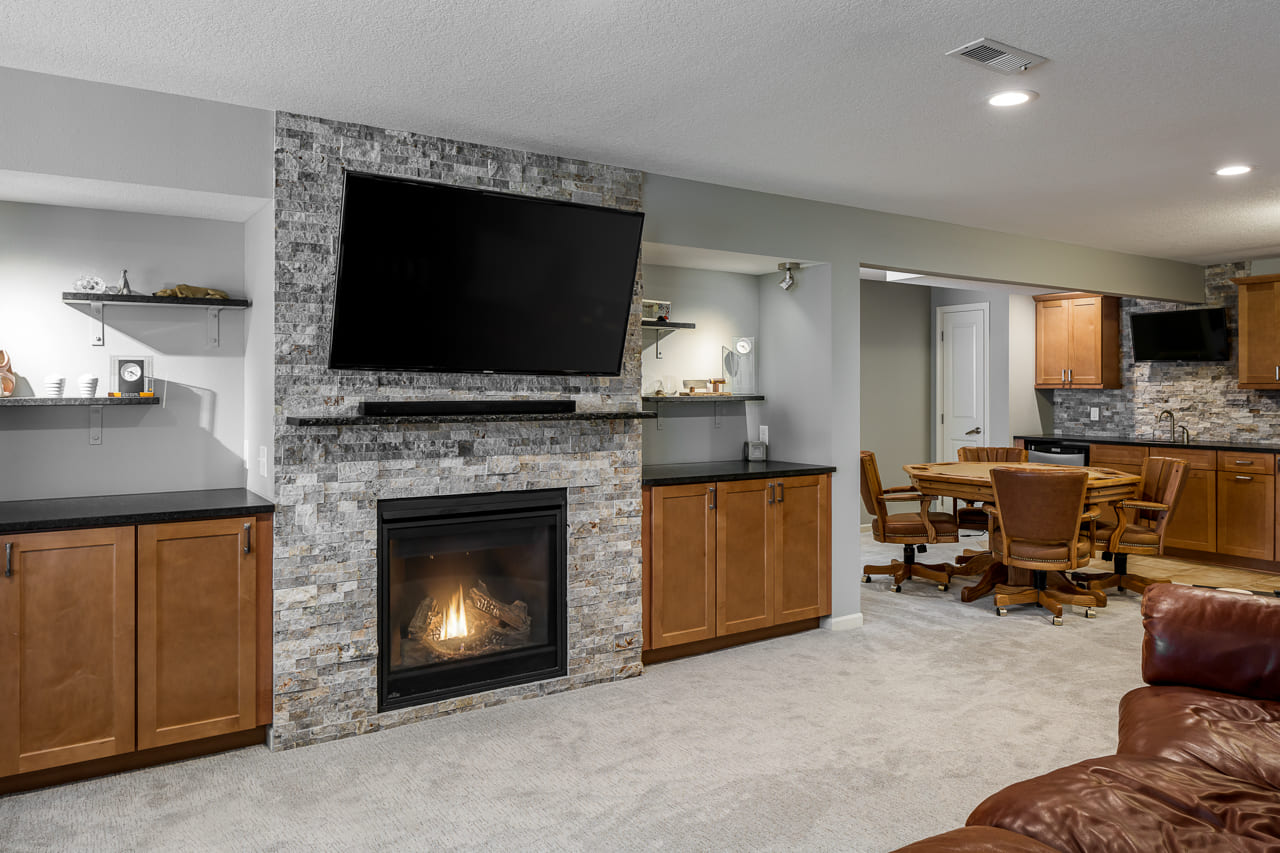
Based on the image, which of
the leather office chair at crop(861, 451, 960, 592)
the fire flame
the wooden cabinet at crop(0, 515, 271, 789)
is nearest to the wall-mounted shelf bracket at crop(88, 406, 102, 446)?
the wooden cabinet at crop(0, 515, 271, 789)

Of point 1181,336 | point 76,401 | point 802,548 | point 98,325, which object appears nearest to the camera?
point 76,401

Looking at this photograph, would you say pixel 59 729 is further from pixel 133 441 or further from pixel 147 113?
pixel 147 113

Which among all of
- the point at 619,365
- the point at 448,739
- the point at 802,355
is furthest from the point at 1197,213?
Result: the point at 448,739

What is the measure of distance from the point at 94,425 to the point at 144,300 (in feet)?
1.90

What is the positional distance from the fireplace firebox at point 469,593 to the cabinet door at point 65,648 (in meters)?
0.93

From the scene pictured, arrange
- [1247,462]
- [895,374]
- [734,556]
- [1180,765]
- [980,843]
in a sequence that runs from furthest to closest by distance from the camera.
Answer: [895,374], [1247,462], [734,556], [1180,765], [980,843]

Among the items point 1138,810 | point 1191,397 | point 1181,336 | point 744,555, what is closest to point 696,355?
point 744,555

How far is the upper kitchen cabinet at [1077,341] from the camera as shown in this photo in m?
7.87

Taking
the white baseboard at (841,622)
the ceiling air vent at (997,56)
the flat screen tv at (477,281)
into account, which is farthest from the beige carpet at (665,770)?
the ceiling air vent at (997,56)

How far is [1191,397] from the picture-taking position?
7480 millimetres

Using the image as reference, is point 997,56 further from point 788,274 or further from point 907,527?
point 907,527

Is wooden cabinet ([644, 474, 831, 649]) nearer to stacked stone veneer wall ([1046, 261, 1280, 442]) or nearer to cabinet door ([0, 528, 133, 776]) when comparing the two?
cabinet door ([0, 528, 133, 776])

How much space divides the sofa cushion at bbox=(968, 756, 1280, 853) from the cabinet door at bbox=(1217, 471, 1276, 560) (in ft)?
19.0

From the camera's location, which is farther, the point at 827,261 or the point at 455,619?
the point at 827,261
